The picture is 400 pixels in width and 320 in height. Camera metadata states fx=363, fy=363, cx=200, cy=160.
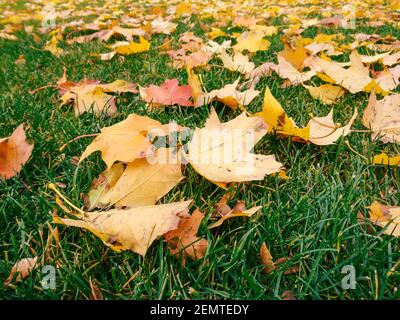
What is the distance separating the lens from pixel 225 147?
36.2 inches

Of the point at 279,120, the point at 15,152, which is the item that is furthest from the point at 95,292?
the point at 279,120

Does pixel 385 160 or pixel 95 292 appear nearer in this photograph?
pixel 95 292

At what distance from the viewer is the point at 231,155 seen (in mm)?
898

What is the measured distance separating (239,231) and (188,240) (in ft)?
0.40

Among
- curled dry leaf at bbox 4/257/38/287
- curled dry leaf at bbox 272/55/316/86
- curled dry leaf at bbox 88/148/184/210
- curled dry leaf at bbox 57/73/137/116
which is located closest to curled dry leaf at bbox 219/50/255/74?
curled dry leaf at bbox 272/55/316/86

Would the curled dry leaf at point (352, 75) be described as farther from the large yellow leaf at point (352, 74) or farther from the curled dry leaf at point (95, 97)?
the curled dry leaf at point (95, 97)

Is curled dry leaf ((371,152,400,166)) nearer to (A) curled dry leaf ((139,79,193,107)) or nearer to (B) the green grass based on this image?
(B) the green grass

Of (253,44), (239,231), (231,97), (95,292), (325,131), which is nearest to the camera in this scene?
(95,292)

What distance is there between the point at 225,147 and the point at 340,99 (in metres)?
0.75

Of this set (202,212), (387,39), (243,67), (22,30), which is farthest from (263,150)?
(22,30)

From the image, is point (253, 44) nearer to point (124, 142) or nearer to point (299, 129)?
point (299, 129)

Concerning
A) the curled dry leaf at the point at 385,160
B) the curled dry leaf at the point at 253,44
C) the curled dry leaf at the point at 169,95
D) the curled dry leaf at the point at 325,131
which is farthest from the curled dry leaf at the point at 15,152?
the curled dry leaf at the point at 253,44

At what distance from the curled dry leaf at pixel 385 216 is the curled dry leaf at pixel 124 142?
21.9 inches
